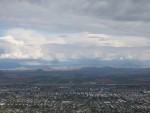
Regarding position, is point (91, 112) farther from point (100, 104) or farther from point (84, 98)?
point (84, 98)

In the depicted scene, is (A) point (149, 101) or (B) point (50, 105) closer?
Answer: (B) point (50, 105)

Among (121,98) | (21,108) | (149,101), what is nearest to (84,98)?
(121,98)

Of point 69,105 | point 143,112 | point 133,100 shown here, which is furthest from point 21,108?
point 133,100

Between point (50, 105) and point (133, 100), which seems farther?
point (133, 100)

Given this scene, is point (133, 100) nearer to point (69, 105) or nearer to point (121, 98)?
point (121, 98)

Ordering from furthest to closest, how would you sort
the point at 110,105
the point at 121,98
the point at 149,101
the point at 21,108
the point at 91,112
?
the point at 121,98
the point at 149,101
the point at 110,105
the point at 21,108
the point at 91,112

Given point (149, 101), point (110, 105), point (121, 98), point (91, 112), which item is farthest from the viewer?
point (121, 98)

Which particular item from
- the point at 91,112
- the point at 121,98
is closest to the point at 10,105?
the point at 91,112

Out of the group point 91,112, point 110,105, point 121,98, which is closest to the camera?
point 91,112
